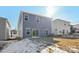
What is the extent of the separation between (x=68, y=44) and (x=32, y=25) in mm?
864

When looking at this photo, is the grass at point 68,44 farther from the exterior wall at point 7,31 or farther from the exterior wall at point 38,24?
the exterior wall at point 7,31

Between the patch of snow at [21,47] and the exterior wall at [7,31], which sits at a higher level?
the exterior wall at [7,31]

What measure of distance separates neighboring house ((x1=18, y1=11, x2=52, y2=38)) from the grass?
1.00 feet

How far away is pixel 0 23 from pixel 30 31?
2.18ft

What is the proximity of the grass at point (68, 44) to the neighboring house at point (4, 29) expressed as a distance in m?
1.05

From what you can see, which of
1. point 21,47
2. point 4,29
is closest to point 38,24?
point 21,47

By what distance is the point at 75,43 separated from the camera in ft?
13.4

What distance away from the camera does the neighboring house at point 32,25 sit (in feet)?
13.6

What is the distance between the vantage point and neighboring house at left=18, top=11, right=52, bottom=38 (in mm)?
4141

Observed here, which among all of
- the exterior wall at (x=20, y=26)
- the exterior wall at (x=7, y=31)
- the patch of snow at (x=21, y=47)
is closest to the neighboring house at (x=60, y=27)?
the patch of snow at (x=21, y=47)

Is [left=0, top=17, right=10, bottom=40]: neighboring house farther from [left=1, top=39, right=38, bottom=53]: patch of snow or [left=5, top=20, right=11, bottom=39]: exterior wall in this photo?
[left=1, top=39, right=38, bottom=53]: patch of snow
